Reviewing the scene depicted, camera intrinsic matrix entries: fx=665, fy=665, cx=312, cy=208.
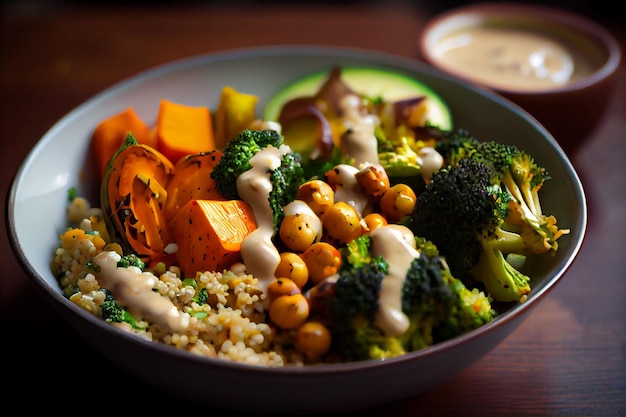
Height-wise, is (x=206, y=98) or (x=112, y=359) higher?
(x=206, y=98)

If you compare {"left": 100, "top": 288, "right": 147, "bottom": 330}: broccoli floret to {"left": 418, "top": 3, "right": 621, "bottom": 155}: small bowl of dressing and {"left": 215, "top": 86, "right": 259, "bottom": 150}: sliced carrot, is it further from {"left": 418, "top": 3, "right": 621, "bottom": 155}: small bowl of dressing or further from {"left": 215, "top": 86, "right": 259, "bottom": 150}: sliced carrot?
{"left": 418, "top": 3, "right": 621, "bottom": 155}: small bowl of dressing

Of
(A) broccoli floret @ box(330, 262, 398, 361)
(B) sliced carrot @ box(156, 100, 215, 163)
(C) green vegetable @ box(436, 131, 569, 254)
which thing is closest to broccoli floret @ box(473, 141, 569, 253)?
(C) green vegetable @ box(436, 131, 569, 254)

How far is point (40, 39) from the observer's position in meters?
2.83

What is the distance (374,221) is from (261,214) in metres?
0.25

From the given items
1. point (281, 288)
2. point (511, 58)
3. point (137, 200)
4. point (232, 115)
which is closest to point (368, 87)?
point (232, 115)

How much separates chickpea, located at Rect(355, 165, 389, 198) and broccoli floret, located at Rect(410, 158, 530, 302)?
0.35ft

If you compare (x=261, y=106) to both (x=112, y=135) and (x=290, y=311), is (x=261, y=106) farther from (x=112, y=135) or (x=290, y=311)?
(x=290, y=311)

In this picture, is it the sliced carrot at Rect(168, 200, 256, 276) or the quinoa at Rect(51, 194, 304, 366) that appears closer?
the quinoa at Rect(51, 194, 304, 366)

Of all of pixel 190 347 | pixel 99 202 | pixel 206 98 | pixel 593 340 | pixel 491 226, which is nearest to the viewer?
pixel 190 347

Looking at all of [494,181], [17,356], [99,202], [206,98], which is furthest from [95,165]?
[494,181]

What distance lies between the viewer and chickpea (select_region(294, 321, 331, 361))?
1.24m

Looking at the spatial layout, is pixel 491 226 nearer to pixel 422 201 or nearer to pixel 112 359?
pixel 422 201

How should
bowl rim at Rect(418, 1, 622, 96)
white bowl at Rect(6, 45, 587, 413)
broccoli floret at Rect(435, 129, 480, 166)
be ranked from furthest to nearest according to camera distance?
1. bowl rim at Rect(418, 1, 622, 96)
2. broccoli floret at Rect(435, 129, 480, 166)
3. white bowl at Rect(6, 45, 587, 413)

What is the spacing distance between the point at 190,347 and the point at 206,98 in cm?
97
